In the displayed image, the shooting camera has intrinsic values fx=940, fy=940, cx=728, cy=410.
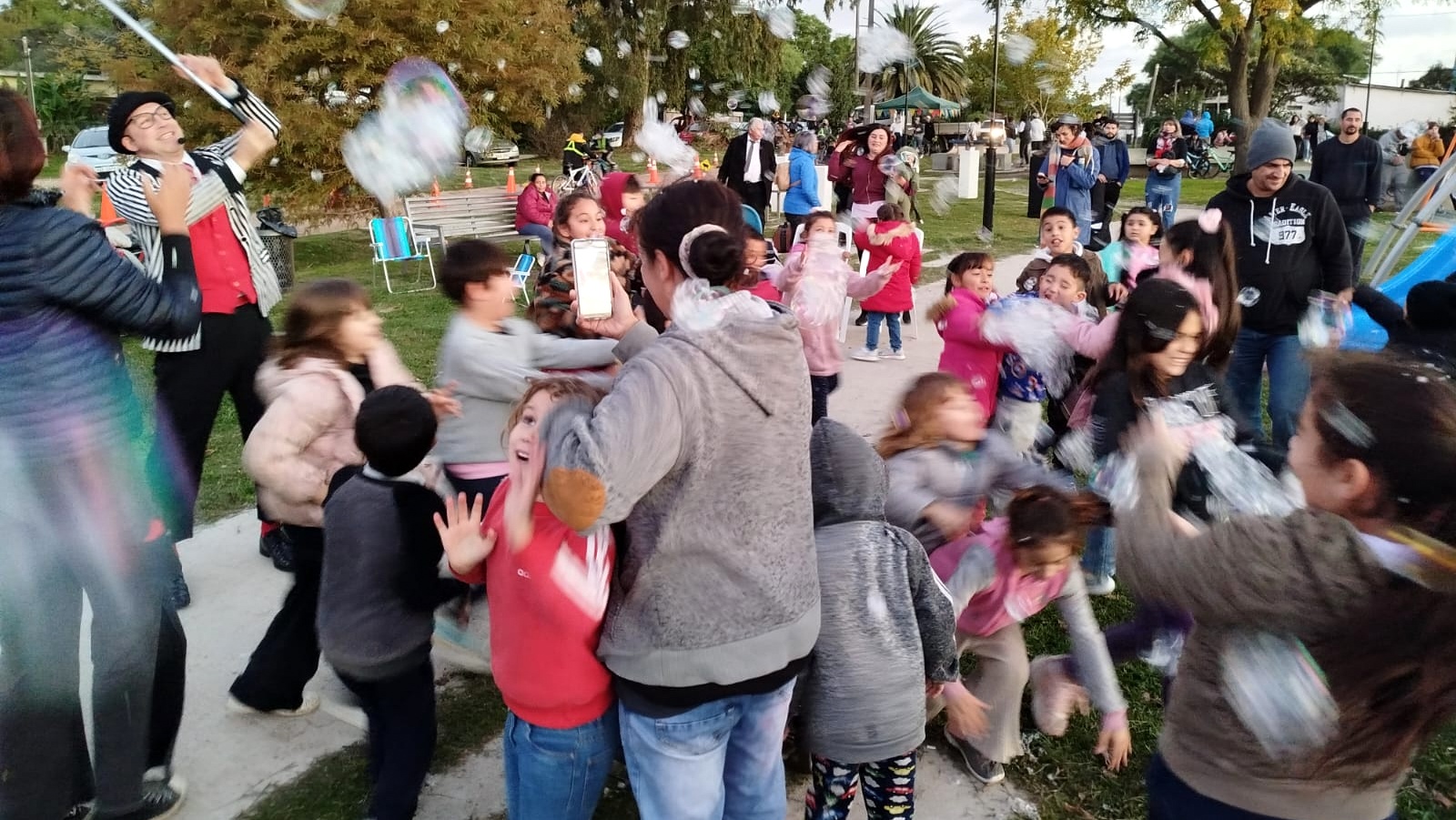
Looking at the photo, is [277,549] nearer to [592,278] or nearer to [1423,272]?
[592,278]

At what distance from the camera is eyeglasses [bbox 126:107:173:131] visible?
3.44 m

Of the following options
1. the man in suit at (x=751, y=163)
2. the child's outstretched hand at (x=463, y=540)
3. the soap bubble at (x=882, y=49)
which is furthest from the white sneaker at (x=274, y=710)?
the man in suit at (x=751, y=163)

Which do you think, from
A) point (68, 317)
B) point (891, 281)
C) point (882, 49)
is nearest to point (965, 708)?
point (68, 317)

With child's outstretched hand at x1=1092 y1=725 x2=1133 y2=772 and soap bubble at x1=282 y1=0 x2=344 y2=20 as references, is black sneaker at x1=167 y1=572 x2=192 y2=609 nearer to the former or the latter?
soap bubble at x1=282 y1=0 x2=344 y2=20

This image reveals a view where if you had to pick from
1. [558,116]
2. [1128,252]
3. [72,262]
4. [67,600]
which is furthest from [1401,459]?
[558,116]

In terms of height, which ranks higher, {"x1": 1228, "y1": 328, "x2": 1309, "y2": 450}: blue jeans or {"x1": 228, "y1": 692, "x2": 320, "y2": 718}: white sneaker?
{"x1": 1228, "y1": 328, "x2": 1309, "y2": 450}: blue jeans

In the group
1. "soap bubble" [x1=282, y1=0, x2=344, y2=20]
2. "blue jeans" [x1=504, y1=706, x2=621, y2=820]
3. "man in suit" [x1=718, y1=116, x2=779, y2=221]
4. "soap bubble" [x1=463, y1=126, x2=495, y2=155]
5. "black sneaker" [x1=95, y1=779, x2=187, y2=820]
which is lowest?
"black sneaker" [x1=95, y1=779, x2=187, y2=820]

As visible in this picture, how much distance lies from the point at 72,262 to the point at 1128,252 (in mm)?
5233

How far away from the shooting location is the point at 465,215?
14.4 meters

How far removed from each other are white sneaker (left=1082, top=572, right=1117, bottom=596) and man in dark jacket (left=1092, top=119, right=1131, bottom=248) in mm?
9100

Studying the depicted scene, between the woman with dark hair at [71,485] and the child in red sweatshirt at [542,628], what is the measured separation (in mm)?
890

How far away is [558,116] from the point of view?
31062mm

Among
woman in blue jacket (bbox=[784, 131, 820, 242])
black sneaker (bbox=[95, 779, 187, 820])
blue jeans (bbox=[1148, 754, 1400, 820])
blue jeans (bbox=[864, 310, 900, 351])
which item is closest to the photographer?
blue jeans (bbox=[1148, 754, 1400, 820])

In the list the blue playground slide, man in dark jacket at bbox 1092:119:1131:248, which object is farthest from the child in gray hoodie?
man in dark jacket at bbox 1092:119:1131:248
